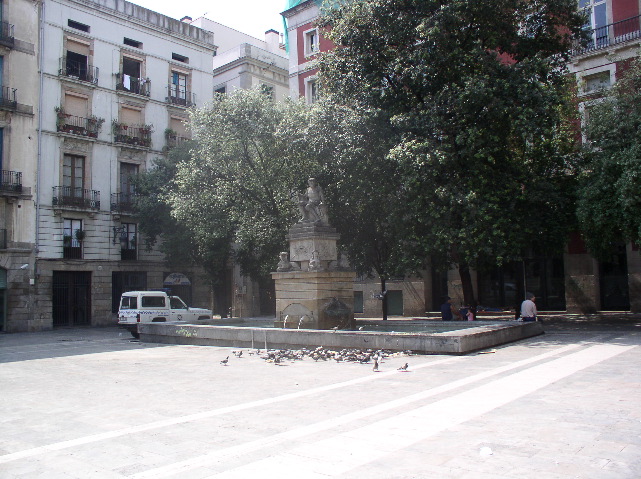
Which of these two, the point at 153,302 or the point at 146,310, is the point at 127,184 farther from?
the point at 146,310

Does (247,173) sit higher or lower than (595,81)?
lower

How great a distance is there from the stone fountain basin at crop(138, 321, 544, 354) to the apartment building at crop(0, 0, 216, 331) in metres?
15.4

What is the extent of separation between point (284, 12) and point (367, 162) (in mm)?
21138

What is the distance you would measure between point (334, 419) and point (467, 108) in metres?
13.9

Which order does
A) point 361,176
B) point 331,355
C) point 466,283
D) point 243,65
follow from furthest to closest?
point 243,65, point 466,283, point 361,176, point 331,355

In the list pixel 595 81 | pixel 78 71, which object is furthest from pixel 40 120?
pixel 595 81

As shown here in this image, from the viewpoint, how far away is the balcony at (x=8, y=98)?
95.2ft

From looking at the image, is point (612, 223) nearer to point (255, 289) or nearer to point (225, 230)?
point (225, 230)

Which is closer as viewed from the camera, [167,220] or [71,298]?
[167,220]

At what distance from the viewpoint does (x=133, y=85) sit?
35531 millimetres

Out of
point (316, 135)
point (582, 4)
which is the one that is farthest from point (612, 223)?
point (582, 4)

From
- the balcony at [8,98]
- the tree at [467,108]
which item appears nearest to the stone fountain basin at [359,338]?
the tree at [467,108]

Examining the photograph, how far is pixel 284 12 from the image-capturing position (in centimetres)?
3722

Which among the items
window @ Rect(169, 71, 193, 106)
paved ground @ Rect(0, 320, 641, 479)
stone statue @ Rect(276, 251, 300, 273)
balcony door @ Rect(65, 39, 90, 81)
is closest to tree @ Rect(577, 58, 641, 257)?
paved ground @ Rect(0, 320, 641, 479)
